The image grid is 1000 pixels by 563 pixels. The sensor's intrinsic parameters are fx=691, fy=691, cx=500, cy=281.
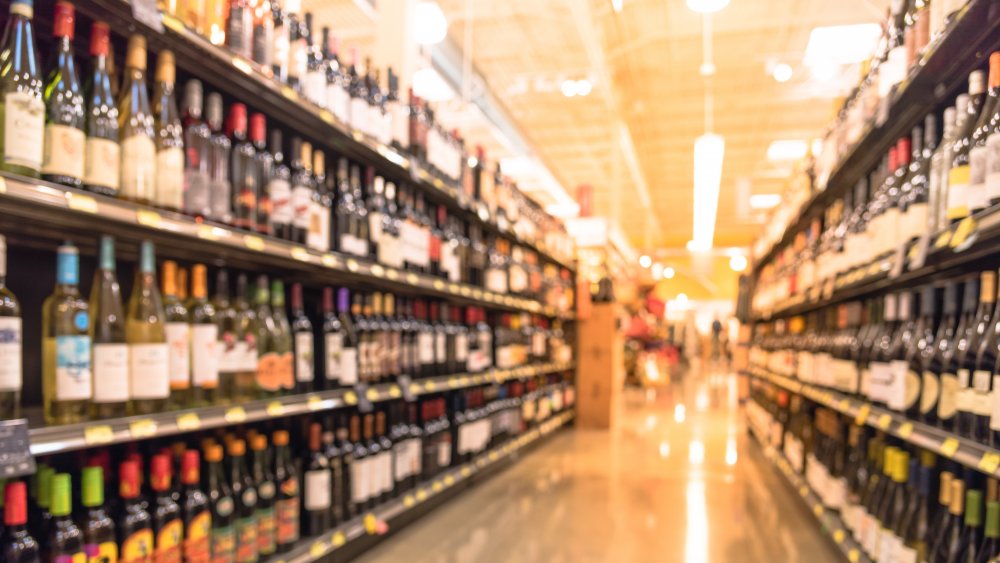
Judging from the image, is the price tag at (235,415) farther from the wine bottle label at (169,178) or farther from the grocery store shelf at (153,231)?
the wine bottle label at (169,178)

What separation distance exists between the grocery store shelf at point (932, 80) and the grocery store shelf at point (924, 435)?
1058 millimetres

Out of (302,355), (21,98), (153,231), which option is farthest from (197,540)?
(21,98)

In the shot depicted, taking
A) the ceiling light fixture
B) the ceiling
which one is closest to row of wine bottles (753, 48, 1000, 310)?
the ceiling light fixture

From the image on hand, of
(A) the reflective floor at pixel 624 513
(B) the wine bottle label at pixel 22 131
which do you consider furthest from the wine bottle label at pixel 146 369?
(A) the reflective floor at pixel 624 513

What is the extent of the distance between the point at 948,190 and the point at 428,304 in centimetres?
279

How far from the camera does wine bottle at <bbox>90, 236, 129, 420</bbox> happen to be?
182cm

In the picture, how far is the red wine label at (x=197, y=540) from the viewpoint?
2.09m

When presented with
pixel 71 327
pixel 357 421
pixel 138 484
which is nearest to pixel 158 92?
pixel 71 327

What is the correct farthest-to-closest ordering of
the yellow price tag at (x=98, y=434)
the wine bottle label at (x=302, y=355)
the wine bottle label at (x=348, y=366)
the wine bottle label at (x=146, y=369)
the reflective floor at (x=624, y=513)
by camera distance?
the reflective floor at (x=624, y=513)
the wine bottle label at (x=348, y=366)
the wine bottle label at (x=302, y=355)
the wine bottle label at (x=146, y=369)
the yellow price tag at (x=98, y=434)

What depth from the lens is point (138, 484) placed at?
1.97m

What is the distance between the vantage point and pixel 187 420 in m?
2.01

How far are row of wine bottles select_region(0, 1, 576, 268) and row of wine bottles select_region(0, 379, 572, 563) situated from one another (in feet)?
2.50

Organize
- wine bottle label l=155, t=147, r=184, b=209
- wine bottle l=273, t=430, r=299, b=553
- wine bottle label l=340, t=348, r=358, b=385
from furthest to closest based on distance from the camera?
1. wine bottle label l=340, t=348, r=358, b=385
2. wine bottle l=273, t=430, r=299, b=553
3. wine bottle label l=155, t=147, r=184, b=209

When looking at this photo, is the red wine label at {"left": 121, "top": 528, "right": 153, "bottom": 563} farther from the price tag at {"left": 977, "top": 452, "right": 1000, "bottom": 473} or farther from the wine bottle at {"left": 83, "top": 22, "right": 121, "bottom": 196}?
the price tag at {"left": 977, "top": 452, "right": 1000, "bottom": 473}
